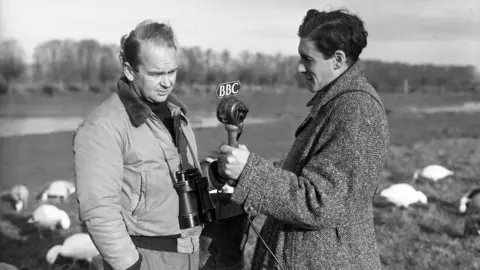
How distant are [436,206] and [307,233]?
3.67 metres

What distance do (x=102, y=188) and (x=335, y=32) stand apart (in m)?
0.71

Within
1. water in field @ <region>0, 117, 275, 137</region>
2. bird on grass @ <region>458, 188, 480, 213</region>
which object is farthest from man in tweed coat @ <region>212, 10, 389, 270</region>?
water in field @ <region>0, 117, 275, 137</region>

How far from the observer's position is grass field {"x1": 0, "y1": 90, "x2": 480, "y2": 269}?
360 centimetres

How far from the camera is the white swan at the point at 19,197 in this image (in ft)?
15.2

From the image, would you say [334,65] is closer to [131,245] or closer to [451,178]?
[131,245]

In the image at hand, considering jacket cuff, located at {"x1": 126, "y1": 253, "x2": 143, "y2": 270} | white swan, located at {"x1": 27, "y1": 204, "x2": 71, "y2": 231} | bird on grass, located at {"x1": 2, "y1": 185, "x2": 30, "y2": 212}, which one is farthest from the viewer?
bird on grass, located at {"x1": 2, "y1": 185, "x2": 30, "y2": 212}

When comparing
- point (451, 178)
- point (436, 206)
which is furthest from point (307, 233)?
point (451, 178)

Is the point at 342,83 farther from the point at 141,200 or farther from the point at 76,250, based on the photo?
the point at 76,250

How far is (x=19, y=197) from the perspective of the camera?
4688 millimetres

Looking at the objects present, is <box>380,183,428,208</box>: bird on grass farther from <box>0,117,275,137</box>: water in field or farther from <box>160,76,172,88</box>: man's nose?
<box>160,76,172,88</box>: man's nose

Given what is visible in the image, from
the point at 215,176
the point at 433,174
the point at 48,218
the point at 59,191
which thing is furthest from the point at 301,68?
the point at 433,174

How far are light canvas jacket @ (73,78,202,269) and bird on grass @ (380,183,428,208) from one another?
3.21 metres

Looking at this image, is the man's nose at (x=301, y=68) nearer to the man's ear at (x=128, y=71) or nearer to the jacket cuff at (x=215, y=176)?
the jacket cuff at (x=215, y=176)

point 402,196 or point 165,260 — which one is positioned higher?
point 165,260
